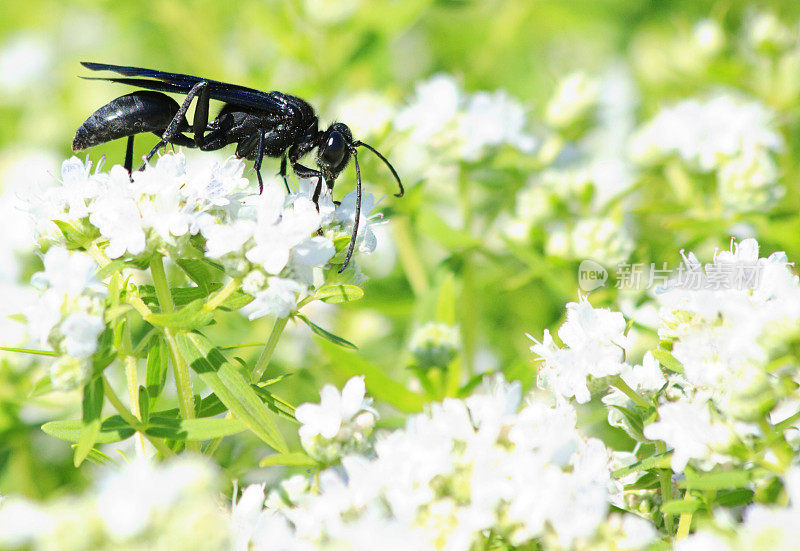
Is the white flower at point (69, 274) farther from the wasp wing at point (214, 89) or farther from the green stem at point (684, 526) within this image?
the green stem at point (684, 526)

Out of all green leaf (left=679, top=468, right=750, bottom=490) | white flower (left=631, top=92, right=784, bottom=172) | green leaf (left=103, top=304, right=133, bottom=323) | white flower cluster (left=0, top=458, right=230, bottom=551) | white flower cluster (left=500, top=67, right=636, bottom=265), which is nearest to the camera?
white flower cluster (left=0, top=458, right=230, bottom=551)

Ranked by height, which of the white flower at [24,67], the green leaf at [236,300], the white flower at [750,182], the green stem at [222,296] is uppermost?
the green stem at [222,296]

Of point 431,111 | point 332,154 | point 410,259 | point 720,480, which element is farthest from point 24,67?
point 720,480

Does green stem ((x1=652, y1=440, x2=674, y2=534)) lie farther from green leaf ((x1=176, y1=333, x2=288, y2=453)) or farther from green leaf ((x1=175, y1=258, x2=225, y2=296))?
green leaf ((x1=175, y1=258, x2=225, y2=296))

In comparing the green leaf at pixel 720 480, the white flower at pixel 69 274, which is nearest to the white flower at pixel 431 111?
the white flower at pixel 69 274

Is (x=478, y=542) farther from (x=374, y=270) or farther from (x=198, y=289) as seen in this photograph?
(x=374, y=270)

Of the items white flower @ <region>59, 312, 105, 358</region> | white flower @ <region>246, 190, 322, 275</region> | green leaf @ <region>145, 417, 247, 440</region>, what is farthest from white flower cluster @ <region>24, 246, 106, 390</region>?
white flower @ <region>246, 190, 322, 275</region>

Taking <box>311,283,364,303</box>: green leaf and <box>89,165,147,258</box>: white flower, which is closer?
<box>89,165,147,258</box>: white flower
